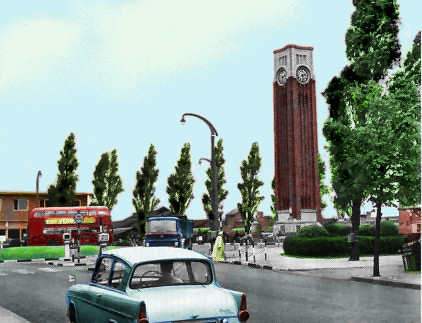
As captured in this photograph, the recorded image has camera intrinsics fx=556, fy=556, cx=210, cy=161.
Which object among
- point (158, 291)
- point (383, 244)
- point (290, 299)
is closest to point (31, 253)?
point (383, 244)

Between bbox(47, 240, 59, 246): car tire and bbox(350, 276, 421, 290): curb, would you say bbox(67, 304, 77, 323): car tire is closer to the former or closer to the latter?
bbox(350, 276, 421, 290): curb

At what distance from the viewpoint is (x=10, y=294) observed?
52.3 feet

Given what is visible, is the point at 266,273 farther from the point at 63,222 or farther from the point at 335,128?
the point at 63,222

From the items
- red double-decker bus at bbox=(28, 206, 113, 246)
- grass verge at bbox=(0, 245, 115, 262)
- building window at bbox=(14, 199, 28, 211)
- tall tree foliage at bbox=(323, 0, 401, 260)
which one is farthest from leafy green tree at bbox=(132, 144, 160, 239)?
tall tree foliage at bbox=(323, 0, 401, 260)

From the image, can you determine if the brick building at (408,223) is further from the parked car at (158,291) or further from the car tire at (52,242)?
the parked car at (158,291)

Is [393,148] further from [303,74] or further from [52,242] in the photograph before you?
[303,74]

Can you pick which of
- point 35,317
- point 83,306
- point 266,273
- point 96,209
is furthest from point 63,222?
point 83,306

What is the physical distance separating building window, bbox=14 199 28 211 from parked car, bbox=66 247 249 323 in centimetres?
6632

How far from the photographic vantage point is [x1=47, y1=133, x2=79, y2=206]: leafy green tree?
61250mm

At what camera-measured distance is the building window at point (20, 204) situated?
230 ft

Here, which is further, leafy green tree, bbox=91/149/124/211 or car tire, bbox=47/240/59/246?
leafy green tree, bbox=91/149/124/211

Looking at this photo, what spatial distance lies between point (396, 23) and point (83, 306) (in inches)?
819

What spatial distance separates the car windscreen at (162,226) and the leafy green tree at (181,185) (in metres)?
30.8

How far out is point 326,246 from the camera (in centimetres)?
3005
